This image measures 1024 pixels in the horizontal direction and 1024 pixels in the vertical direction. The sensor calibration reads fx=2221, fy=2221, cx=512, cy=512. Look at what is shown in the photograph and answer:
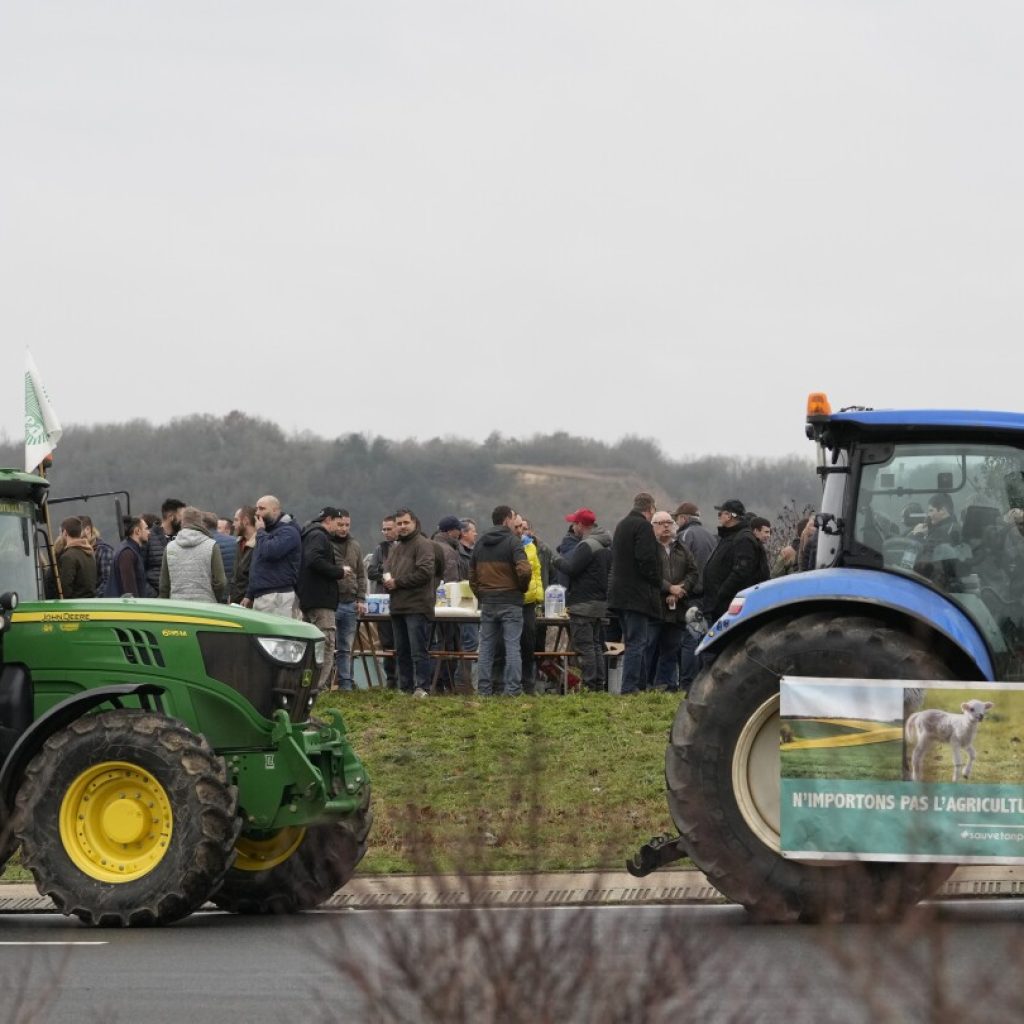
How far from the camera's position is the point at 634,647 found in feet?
67.9

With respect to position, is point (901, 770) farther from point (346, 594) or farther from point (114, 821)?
point (346, 594)

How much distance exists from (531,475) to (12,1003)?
5688 cm

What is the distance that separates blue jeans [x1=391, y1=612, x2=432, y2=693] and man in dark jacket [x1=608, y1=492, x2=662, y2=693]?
79.3 inches

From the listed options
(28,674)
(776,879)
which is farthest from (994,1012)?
(28,674)

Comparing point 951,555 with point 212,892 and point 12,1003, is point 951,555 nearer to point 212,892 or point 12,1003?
point 212,892

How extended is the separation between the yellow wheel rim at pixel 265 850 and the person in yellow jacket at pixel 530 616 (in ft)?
30.4

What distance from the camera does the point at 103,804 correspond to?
11.4m

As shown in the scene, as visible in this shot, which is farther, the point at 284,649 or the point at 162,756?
the point at 284,649

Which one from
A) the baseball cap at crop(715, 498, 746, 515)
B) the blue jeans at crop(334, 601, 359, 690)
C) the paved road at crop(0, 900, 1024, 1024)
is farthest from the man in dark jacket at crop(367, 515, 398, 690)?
the paved road at crop(0, 900, 1024, 1024)

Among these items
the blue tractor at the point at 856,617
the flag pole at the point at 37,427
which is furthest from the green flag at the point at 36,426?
the blue tractor at the point at 856,617

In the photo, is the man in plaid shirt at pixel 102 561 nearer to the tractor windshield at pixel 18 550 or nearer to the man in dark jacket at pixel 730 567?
the man in dark jacket at pixel 730 567

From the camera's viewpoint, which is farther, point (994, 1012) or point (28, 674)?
point (28, 674)

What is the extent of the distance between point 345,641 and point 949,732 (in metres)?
11.8

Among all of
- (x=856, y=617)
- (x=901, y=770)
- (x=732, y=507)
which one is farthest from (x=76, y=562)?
(x=901, y=770)
